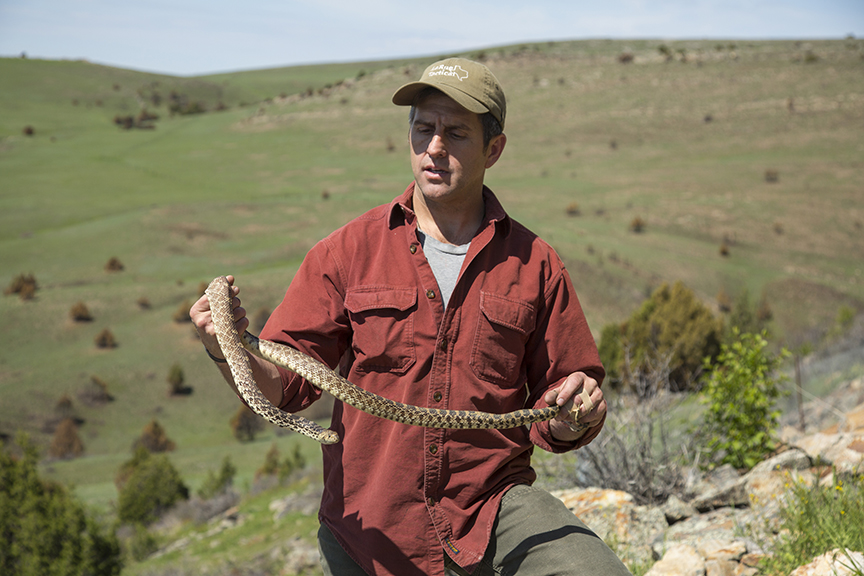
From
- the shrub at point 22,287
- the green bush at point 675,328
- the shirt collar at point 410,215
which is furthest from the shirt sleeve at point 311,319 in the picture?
the shrub at point 22,287

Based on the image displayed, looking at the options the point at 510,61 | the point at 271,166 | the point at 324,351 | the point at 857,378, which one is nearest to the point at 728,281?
the point at 857,378

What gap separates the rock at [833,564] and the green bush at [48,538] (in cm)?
1413

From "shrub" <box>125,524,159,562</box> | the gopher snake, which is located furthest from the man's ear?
"shrub" <box>125,524,159,562</box>

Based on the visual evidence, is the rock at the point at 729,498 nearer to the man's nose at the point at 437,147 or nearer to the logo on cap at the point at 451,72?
the man's nose at the point at 437,147

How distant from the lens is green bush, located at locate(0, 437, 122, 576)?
1395 cm

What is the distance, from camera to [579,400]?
8.79 ft

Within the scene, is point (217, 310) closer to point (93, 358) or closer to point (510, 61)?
point (93, 358)

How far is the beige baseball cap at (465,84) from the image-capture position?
2.71 metres

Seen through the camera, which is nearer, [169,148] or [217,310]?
[217,310]

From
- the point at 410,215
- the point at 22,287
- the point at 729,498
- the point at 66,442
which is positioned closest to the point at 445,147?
the point at 410,215

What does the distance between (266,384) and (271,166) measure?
58.1 metres

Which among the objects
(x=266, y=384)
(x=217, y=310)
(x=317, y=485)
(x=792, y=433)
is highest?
(x=217, y=310)

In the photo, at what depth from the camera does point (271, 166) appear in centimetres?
5825

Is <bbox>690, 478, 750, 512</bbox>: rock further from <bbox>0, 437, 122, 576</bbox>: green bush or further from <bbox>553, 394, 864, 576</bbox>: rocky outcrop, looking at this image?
<bbox>0, 437, 122, 576</bbox>: green bush
